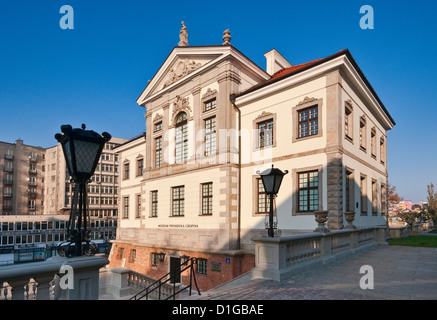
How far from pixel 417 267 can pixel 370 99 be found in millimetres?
12700

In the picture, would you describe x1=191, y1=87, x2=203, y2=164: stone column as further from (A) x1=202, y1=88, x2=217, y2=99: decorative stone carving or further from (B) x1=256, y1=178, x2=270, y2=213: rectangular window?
(B) x1=256, y1=178, x2=270, y2=213: rectangular window

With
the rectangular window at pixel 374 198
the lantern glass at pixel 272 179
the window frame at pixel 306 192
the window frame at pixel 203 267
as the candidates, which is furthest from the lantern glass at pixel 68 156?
the rectangular window at pixel 374 198

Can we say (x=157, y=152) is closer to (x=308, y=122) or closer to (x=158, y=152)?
(x=158, y=152)

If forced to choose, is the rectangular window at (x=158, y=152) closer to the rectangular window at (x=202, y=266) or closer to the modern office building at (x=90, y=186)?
the rectangular window at (x=202, y=266)

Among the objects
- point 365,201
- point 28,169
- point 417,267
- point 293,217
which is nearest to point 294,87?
point 293,217

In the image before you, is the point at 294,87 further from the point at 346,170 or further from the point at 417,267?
the point at 417,267

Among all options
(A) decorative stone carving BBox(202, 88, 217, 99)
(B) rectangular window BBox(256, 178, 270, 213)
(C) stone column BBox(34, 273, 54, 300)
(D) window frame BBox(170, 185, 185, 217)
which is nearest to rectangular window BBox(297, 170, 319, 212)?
(B) rectangular window BBox(256, 178, 270, 213)

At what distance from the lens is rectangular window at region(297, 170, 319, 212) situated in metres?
16.7

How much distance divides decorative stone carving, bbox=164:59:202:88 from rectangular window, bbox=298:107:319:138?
30.0ft

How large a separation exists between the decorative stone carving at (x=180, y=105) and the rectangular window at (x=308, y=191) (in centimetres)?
1036

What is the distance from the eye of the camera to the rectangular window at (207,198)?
68.5 ft

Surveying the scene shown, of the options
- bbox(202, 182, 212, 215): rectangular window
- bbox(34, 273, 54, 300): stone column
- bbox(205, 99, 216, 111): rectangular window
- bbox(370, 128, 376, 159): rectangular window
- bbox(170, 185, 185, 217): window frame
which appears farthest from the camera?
bbox(170, 185, 185, 217): window frame

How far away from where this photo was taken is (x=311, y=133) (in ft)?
56.9

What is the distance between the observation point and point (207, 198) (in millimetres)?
21109
